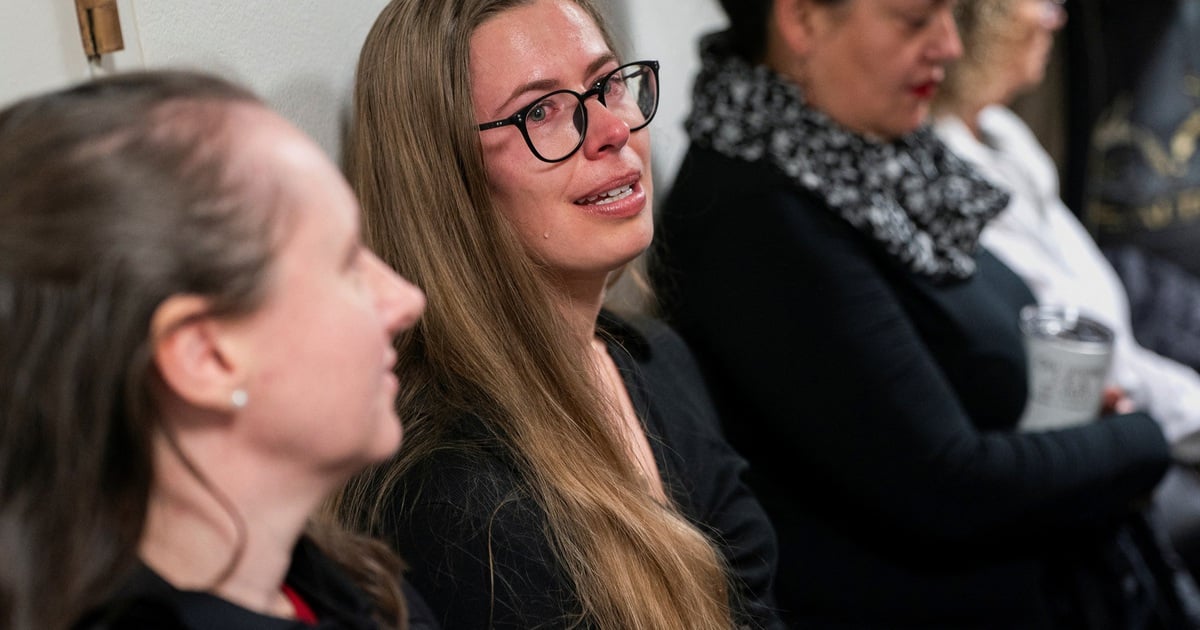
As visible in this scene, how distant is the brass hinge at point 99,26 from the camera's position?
2.84 ft

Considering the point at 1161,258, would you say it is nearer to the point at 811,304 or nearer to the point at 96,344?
the point at 811,304

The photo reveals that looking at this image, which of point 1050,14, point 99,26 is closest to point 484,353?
point 99,26

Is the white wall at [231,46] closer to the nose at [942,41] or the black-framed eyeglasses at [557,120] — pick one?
the black-framed eyeglasses at [557,120]

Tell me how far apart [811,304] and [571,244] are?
39cm

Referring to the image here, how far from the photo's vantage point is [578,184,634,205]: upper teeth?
103 cm

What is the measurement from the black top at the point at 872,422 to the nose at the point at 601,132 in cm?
33

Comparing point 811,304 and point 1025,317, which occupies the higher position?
point 811,304

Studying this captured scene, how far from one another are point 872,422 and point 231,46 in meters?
0.77

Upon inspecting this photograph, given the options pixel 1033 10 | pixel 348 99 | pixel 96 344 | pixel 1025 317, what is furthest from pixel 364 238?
pixel 1033 10

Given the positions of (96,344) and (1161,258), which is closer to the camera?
(96,344)

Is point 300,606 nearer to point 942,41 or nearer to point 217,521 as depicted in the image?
point 217,521

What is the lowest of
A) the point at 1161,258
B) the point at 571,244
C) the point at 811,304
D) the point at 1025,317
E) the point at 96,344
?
the point at 1161,258

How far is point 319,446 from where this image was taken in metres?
0.55

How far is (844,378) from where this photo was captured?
1.30 metres
